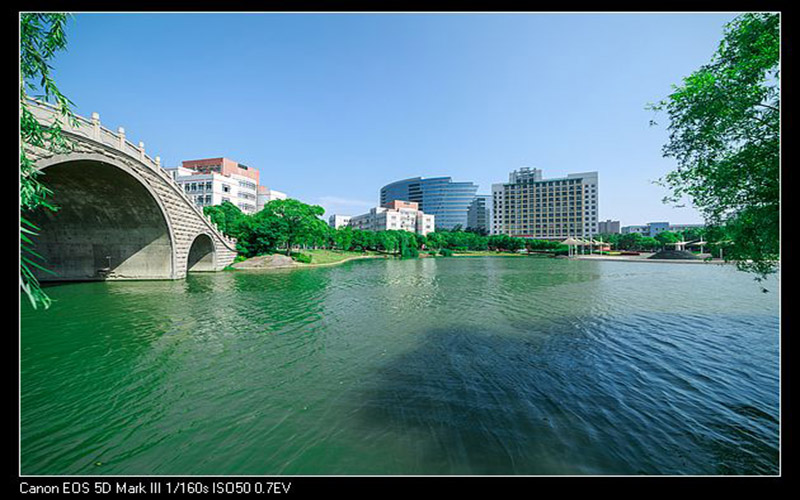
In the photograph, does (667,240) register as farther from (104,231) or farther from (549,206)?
(104,231)

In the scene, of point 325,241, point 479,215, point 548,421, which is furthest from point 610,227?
point 548,421

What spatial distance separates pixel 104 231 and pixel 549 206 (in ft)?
437

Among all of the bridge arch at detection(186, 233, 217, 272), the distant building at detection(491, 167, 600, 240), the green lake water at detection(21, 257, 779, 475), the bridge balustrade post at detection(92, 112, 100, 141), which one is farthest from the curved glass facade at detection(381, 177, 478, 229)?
the green lake water at detection(21, 257, 779, 475)

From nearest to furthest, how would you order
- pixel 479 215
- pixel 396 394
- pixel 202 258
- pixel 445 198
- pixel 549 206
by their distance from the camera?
pixel 396 394
pixel 202 258
pixel 549 206
pixel 445 198
pixel 479 215

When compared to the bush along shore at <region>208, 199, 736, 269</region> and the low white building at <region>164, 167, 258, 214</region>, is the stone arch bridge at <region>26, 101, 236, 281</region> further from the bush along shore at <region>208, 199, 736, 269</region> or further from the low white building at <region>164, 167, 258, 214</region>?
the low white building at <region>164, 167, 258, 214</region>

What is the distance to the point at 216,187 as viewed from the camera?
70062 millimetres

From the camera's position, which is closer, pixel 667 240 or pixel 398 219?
pixel 667 240

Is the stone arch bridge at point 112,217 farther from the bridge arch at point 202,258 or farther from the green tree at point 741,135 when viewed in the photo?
the green tree at point 741,135

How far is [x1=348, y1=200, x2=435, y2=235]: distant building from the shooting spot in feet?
397

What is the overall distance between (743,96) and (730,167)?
1.40 metres

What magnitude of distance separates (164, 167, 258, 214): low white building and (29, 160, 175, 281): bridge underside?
49139mm
